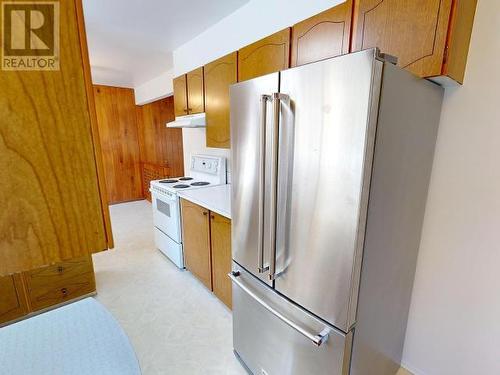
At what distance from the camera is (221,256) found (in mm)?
→ 1975

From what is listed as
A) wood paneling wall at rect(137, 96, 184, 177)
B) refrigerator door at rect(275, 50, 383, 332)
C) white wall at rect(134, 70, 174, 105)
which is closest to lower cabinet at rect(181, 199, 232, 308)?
refrigerator door at rect(275, 50, 383, 332)

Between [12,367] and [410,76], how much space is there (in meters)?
1.62

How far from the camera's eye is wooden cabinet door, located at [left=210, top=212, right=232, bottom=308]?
1863 mm

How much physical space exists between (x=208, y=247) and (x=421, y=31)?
6.31 feet

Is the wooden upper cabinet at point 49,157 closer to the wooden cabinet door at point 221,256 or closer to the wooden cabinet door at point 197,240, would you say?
the wooden cabinet door at point 221,256

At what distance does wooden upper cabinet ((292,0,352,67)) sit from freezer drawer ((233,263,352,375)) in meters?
1.27

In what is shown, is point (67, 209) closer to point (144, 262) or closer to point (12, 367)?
point (12, 367)

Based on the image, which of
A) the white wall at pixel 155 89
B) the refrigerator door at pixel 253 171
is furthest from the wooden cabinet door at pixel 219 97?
the white wall at pixel 155 89

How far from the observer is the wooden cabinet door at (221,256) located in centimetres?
186

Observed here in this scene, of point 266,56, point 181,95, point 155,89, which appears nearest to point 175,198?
point 181,95

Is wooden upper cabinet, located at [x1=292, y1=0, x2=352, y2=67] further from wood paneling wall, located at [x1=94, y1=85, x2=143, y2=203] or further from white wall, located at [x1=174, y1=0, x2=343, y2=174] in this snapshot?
wood paneling wall, located at [x1=94, y1=85, x2=143, y2=203]

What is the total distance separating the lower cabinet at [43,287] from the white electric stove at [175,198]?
78 cm

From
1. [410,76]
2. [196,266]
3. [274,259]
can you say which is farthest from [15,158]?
[196,266]

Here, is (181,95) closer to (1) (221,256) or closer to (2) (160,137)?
(1) (221,256)
